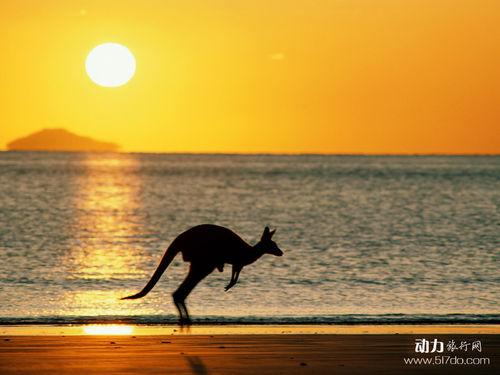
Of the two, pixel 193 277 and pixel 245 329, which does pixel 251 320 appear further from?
pixel 193 277

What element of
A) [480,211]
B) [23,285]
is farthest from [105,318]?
[480,211]

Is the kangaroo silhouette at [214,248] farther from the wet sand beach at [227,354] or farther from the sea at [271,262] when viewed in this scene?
the sea at [271,262]

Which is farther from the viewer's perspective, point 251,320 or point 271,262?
point 271,262

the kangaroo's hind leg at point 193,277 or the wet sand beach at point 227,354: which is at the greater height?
the kangaroo's hind leg at point 193,277

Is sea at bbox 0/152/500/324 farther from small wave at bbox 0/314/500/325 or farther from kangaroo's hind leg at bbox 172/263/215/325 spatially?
kangaroo's hind leg at bbox 172/263/215/325

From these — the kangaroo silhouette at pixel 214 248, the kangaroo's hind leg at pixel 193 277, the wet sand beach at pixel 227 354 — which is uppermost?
the kangaroo silhouette at pixel 214 248

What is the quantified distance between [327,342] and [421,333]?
1800 millimetres

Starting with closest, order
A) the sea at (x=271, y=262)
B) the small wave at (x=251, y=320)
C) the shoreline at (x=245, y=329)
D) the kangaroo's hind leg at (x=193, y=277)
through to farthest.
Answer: the kangaroo's hind leg at (x=193, y=277), the shoreline at (x=245, y=329), the small wave at (x=251, y=320), the sea at (x=271, y=262)

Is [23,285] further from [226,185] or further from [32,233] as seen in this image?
[226,185]

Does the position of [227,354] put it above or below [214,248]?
below

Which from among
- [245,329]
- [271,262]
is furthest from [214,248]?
[271,262]

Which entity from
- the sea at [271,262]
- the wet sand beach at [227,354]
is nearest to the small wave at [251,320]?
the sea at [271,262]

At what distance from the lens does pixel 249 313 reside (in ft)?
66.1

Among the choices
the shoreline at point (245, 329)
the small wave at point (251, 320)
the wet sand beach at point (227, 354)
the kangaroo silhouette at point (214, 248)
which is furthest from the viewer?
the small wave at point (251, 320)
